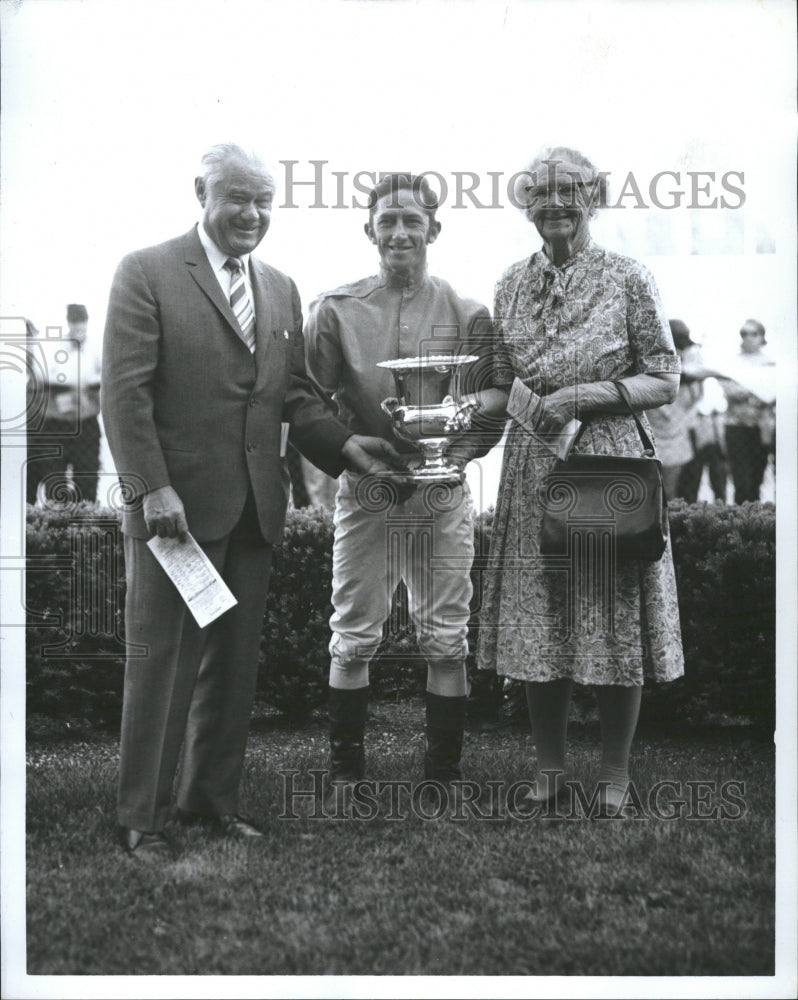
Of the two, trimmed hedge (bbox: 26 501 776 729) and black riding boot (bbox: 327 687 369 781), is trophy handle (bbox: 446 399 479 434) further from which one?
black riding boot (bbox: 327 687 369 781)

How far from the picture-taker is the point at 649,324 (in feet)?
13.5

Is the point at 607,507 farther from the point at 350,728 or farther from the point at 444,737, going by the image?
the point at 350,728

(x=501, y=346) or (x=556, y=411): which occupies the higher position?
(x=501, y=346)

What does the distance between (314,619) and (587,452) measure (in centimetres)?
123

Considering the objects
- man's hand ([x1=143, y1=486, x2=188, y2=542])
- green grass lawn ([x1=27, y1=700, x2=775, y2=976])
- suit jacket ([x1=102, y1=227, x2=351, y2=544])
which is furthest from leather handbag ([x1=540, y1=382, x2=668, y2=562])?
man's hand ([x1=143, y1=486, x2=188, y2=542])

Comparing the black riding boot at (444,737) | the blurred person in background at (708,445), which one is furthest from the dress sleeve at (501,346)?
the black riding boot at (444,737)

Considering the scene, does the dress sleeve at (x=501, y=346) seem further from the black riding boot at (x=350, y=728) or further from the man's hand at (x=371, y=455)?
the black riding boot at (x=350, y=728)

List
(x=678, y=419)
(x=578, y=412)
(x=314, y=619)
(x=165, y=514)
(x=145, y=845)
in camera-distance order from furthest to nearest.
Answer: (x=314, y=619), (x=678, y=419), (x=578, y=412), (x=145, y=845), (x=165, y=514)

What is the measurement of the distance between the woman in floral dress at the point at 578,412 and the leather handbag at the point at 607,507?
0.06m

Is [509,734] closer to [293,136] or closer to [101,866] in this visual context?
[101,866]

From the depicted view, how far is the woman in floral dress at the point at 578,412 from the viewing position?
4094mm

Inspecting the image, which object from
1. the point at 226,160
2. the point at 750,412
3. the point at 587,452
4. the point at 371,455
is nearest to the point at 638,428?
the point at 587,452

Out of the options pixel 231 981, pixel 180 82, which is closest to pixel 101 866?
pixel 231 981

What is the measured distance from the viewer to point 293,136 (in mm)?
4070
